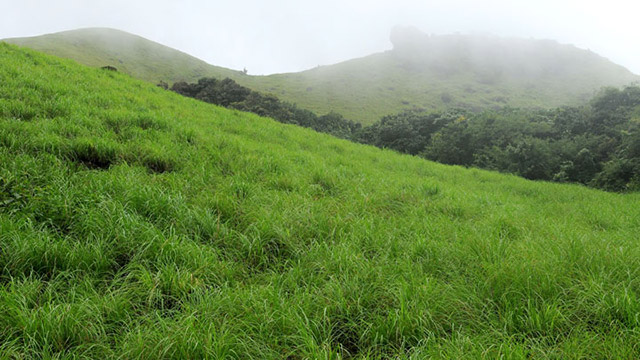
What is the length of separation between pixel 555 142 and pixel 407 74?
10418cm

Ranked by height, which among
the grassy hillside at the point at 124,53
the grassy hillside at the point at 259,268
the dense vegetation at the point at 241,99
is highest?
the grassy hillside at the point at 124,53

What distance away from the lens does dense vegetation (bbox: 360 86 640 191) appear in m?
14.7

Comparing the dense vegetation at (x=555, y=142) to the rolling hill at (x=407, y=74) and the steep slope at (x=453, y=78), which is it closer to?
the rolling hill at (x=407, y=74)

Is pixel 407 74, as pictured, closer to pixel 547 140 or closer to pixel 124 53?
pixel 124 53

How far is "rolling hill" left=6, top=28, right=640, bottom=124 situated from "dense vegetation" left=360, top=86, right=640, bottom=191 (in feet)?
123

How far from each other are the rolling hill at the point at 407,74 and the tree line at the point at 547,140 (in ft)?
109

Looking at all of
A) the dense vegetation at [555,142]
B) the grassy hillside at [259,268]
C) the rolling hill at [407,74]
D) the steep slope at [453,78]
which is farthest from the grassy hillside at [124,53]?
the grassy hillside at [259,268]

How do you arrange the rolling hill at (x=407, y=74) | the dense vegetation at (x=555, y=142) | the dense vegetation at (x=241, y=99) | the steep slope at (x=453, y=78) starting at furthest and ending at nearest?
the steep slope at (x=453, y=78) → the rolling hill at (x=407, y=74) → the dense vegetation at (x=241, y=99) → the dense vegetation at (x=555, y=142)

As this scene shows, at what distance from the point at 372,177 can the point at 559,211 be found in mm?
4425

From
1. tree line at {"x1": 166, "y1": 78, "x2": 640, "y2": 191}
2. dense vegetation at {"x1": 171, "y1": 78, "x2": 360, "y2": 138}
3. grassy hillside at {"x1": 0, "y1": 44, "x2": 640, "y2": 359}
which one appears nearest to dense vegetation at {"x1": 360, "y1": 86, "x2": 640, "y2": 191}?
tree line at {"x1": 166, "y1": 78, "x2": 640, "y2": 191}

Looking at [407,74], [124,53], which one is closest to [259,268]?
[124,53]

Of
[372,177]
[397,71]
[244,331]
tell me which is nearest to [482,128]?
[372,177]

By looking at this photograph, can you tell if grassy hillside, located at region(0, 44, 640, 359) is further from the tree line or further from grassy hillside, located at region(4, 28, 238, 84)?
grassy hillside, located at region(4, 28, 238, 84)

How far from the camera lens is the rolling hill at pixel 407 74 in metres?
75.8
